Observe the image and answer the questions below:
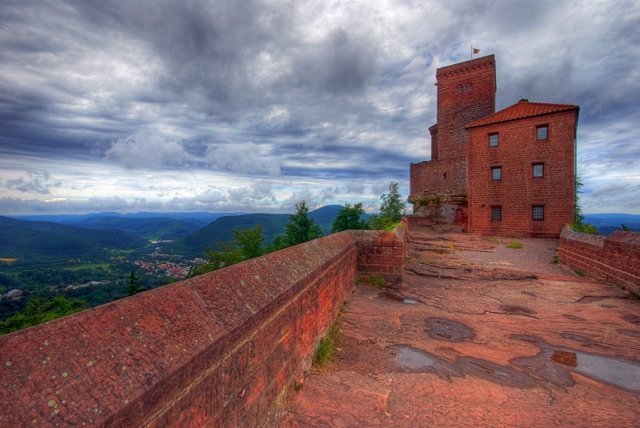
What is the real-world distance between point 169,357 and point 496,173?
2602 cm

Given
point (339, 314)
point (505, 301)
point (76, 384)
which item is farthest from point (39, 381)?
point (505, 301)

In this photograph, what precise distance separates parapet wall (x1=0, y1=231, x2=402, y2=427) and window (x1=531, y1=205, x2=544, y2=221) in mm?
23735

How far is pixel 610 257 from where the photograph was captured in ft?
28.8

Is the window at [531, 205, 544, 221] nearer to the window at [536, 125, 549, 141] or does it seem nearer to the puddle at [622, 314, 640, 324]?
the window at [536, 125, 549, 141]

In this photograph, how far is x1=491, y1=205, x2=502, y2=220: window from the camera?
906 inches

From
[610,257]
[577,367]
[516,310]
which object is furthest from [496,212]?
[577,367]

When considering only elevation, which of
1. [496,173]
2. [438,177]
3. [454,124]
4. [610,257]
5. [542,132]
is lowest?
[610,257]

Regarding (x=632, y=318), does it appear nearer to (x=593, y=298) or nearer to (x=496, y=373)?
(x=593, y=298)

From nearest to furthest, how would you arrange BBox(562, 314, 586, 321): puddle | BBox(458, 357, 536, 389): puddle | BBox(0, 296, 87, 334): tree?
BBox(458, 357, 536, 389): puddle < BBox(562, 314, 586, 321): puddle < BBox(0, 296, 87, 334): tree

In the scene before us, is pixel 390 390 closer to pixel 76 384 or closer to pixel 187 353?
pixel 187 353

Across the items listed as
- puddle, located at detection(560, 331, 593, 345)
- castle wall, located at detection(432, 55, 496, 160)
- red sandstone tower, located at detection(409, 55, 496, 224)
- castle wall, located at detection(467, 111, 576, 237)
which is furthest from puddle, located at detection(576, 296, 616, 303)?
castle wall, located at detection(432, 55, 496, 160)

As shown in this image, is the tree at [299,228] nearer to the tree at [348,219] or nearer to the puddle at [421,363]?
the tree at [348,219]

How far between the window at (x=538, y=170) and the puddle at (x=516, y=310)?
1883 centimetres

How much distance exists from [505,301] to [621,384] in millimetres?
3646
